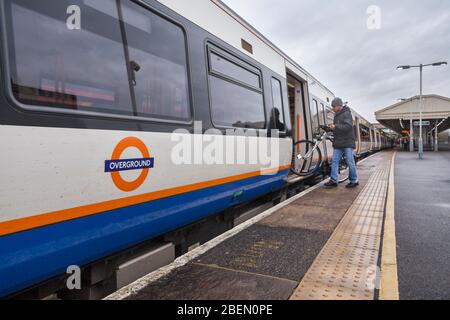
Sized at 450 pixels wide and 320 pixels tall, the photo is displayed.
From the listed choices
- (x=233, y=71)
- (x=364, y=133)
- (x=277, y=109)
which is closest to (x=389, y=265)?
(x=233, y=71)

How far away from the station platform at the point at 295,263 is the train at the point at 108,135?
0.39 meters

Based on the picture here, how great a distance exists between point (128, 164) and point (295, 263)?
161 cm

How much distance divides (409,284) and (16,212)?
2674 mm

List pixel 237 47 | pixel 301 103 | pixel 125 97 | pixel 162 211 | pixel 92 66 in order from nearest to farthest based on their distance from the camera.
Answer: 1. pixel 92 66
2. pixel 125 97
3. pixel 162 211
4. pixel 237 47
5. pixel 301 103

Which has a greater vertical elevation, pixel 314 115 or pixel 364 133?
pixel 314 115

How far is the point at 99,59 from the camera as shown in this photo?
2.20 meters

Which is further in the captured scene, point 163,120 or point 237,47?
point 237,47

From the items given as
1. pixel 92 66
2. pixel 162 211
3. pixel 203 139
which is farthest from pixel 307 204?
pixel 92 66

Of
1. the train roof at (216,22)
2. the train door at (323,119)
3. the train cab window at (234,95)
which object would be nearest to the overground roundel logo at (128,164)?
the train cab window at (234,95)

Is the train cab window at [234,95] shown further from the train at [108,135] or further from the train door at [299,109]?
the train door at [299,109]

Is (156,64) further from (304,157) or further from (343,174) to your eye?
(343,174)
